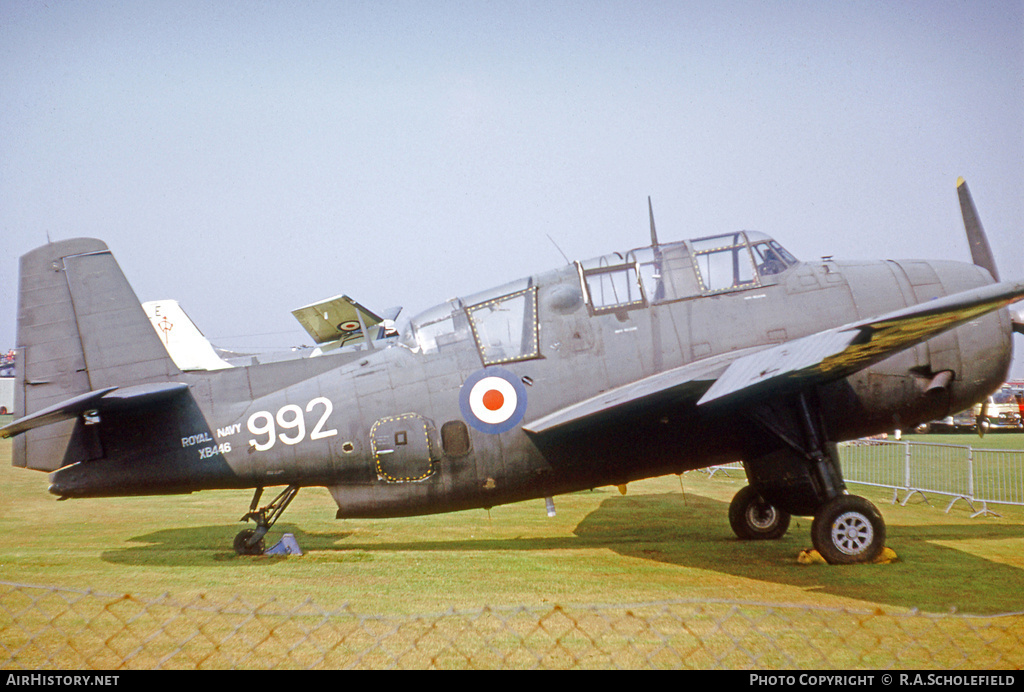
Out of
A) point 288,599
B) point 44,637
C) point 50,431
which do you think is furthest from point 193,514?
point 44,637

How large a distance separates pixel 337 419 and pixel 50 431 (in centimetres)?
342

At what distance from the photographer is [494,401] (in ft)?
25.6

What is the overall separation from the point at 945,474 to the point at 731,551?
10.9 meters

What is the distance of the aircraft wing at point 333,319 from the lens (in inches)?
824

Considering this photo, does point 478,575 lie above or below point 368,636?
below

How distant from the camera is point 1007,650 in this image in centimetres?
439

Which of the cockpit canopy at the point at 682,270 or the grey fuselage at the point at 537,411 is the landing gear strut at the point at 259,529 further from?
the cockpit canopy at the point at 682,270

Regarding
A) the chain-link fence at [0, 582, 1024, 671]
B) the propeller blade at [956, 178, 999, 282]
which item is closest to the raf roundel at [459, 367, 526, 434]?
the chain-link fence at [0, 582, 1024, 671]

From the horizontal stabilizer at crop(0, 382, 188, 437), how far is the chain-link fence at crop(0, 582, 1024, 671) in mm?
2095

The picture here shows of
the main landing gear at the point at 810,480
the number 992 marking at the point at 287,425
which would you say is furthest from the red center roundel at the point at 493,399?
the main landing gear at the point at 810,480

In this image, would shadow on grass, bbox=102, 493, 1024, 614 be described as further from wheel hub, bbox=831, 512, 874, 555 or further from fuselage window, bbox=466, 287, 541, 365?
fuselage window, bbox=466, 287, 541, 365

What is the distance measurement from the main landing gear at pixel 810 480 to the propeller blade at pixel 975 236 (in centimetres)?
360

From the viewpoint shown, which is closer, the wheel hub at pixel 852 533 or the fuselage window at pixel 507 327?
the wheel hub at pixel 852 533
